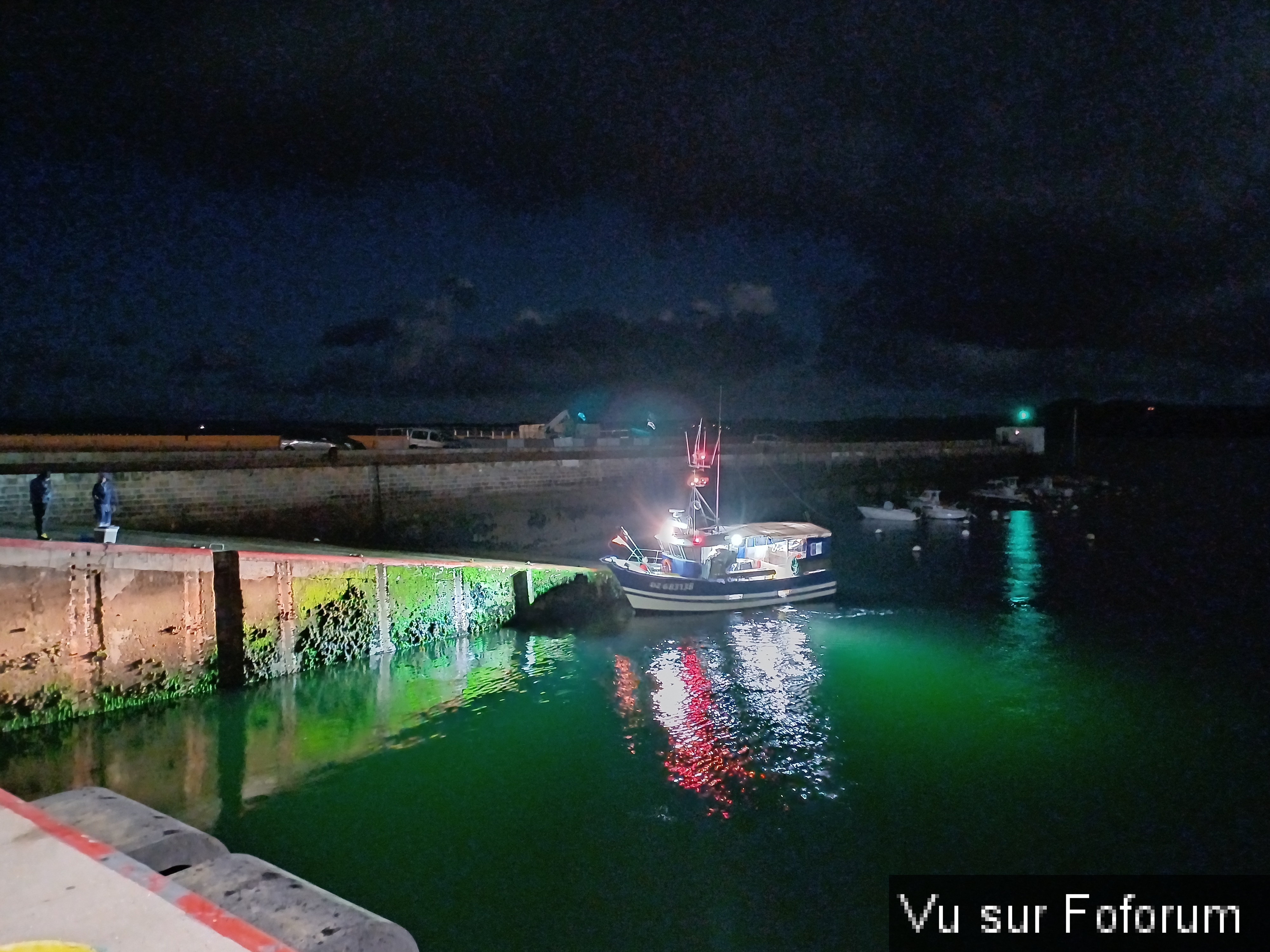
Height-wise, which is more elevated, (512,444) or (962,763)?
(512,444)

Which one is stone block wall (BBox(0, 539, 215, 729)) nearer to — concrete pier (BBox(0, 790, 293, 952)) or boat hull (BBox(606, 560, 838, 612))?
concrete pier (BBox(0, 790, 293, 952))

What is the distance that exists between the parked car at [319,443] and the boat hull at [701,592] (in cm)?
1183

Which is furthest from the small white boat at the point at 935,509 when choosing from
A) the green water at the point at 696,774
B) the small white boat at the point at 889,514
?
the green water at the point at 696,774

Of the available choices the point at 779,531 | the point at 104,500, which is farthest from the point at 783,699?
the point at 104,500

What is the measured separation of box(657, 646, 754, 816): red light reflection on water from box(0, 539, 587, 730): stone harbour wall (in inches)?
230

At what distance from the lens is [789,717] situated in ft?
47.9

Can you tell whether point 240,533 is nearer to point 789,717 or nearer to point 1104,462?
point 789,717

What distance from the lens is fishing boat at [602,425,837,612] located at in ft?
72.2

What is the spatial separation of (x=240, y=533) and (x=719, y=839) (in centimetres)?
1669

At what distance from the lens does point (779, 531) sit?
2478cm

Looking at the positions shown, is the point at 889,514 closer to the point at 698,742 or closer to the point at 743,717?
the point at 743,717

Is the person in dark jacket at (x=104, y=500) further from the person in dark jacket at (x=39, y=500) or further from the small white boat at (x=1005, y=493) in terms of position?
the small white boat at (x=1005, y=493)

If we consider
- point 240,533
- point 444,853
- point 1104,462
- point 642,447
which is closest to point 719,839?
point 444,853

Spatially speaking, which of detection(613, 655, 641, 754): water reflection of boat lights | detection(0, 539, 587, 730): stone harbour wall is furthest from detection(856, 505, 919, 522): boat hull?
detection(0, 539, 587, 730): stone harbour wall
